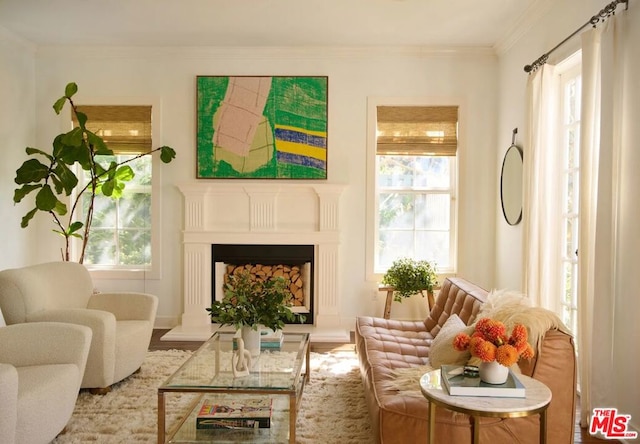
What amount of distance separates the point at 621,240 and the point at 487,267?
8.61 feet

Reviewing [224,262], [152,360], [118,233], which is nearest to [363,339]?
[152,360]

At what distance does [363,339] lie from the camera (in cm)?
354

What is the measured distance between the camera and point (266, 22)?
4871 millimetres

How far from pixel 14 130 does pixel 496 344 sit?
204 inches

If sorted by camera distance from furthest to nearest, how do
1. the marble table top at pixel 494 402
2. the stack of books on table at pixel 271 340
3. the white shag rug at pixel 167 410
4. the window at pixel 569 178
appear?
the window at pixel 569 178 < the stack of books on table at pixel 271 340 < the white shag rug at pixel 167 410 < the marble table top at pixel 494 402

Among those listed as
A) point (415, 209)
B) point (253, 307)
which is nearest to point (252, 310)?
point (253, 307)

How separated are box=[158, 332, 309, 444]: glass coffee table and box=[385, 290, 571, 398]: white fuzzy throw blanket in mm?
544

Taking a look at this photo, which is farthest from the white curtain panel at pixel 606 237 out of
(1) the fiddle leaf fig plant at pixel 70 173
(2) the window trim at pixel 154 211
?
(2) the window trim at pixel 154 211

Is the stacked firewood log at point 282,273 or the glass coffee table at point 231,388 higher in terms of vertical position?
the stacked firewood log at point 282,273

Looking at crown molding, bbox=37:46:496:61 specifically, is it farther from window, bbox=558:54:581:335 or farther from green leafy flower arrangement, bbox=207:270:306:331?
green leafy flower arrangement, bbox=207:270:306:331

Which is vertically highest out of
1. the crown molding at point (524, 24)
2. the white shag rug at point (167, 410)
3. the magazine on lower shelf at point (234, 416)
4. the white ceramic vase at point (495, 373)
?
the crown molding at point (524, 24)

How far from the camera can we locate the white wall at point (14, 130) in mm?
5207

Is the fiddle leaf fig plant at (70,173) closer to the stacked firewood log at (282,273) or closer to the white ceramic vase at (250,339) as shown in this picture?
the stacked firewood log at (282,273)

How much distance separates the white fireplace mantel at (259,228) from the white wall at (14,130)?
5.47 feet
